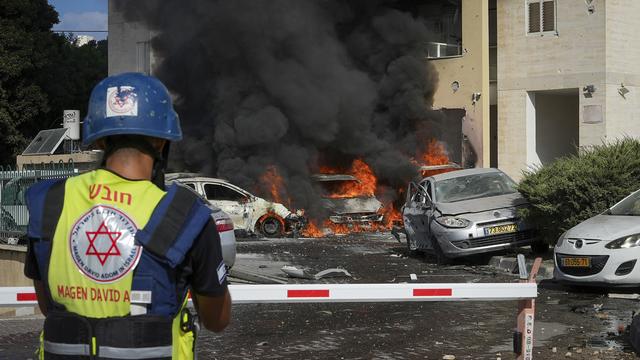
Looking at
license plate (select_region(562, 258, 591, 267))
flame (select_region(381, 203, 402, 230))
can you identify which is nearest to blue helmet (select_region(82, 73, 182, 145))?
license plate (select_region(562, 258, 591, 267))

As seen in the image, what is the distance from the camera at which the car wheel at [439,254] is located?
1436 centimetres

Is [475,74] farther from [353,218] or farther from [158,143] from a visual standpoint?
[158,143]

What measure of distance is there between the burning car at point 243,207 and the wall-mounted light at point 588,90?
8732 mm

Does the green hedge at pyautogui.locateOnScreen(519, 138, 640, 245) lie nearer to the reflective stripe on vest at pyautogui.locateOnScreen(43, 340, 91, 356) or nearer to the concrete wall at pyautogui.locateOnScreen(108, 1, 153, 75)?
the reflective stripe on vest at pyautogui.locateOnScreen(43, 340, 91, 356)

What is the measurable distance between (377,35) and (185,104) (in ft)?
23.5

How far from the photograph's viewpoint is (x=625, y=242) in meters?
10.5

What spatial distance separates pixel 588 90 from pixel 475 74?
398 centimetres

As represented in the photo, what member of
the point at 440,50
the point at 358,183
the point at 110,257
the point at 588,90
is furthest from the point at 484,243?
the point at 440,50

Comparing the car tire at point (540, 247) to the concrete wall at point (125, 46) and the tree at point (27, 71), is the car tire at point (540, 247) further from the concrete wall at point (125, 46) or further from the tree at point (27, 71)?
the tree at point (27, 71)

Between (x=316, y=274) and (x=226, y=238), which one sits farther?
(x=316, y=274)

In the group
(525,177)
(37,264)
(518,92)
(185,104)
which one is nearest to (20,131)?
(185,104)

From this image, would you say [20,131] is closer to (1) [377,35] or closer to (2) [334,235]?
(1) [377,35]

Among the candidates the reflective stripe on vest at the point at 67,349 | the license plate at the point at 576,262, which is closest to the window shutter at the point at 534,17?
the license plate at the point at 576,262

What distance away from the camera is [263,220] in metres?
21.2
